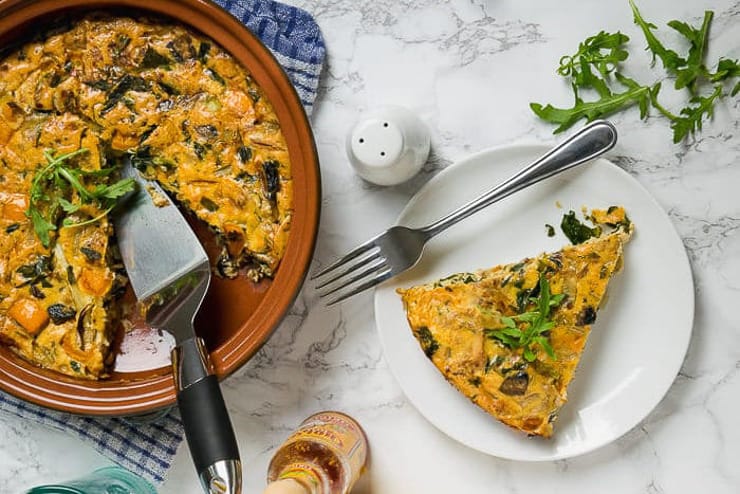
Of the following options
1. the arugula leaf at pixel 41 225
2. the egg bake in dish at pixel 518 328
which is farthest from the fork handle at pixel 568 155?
the arugula leaf at pixel 41 225

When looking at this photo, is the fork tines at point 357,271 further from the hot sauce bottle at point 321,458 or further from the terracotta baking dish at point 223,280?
the hot sauce bottle at point 321,458

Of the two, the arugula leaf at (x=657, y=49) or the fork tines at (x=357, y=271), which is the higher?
the arugula leaf at (x=657, y=49)

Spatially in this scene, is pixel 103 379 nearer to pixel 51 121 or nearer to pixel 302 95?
pixel 51 121

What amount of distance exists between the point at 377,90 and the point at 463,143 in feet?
1.28

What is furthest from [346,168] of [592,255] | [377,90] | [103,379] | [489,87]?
[103,379]

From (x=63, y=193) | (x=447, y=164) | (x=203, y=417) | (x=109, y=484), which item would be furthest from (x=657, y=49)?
(x=109, y=484)

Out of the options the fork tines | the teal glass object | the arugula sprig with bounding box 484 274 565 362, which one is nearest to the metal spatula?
the fork tines

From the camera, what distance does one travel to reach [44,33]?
3115mm

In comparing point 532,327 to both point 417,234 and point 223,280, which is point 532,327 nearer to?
point 417,234

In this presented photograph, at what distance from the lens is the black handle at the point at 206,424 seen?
290cm

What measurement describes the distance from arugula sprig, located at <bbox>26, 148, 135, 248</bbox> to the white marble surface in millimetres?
816

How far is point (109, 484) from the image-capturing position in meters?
3.48

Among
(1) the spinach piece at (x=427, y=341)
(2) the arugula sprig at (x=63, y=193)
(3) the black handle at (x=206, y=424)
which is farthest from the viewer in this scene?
(1) the spinach piece at (x=427, y=341)

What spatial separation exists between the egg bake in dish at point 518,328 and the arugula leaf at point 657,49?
0.67 m
